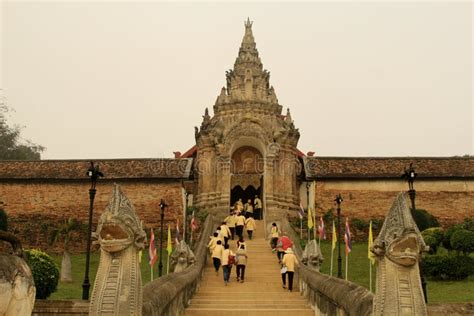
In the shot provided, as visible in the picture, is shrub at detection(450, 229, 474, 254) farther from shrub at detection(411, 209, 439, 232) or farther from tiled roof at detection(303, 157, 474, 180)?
tiled roof at detection(303, 157, 474, 180)

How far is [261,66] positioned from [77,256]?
17602 millimetres

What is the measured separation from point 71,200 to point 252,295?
18162mm

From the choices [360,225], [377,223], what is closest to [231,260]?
[360,225]

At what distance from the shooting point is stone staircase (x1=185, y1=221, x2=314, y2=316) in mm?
11695

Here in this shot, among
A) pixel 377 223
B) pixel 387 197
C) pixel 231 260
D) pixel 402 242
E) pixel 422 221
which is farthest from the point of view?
pixel 387 197

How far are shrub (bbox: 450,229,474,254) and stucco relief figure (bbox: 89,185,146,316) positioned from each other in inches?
606

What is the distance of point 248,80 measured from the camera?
3244cm

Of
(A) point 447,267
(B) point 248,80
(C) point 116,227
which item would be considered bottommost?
(A) point 447,267

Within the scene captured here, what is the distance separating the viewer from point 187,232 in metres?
25.9

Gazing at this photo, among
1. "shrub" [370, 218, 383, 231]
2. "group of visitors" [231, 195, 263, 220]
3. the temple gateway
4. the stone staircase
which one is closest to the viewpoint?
the stone staircase

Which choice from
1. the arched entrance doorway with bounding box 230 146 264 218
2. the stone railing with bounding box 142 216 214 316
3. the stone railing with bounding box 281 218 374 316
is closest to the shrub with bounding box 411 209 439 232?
the arched entrance doorway with bounding box 230 146 264 218

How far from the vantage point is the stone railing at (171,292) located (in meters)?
7.75

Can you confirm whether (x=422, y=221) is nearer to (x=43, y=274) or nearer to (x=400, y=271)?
(x=43, y=274)

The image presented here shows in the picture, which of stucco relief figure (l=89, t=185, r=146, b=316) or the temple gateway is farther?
the temple gateway
